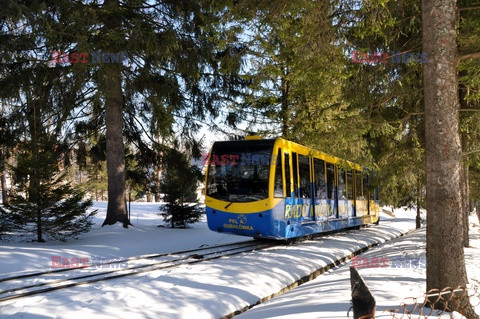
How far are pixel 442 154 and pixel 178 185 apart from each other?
14035 millimetres

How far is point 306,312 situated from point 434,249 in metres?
1.99

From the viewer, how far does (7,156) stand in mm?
15398

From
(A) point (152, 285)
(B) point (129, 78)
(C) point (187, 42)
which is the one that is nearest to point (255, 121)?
(C) point (187, 42)

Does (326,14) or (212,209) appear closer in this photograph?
(326,14)

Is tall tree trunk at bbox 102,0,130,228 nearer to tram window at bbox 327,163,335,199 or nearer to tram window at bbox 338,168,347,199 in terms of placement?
tram window at bbox 327,163,335,199

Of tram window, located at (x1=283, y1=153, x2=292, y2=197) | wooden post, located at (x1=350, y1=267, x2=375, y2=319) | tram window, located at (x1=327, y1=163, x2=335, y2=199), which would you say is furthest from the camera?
tram window, located at (x1=327, y1=163, x2=335, y2=199)

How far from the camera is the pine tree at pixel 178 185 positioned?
18156mm

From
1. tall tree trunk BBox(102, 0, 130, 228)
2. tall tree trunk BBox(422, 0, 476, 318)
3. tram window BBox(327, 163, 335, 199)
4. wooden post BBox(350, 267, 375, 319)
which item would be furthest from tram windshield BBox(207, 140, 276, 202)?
wooden post BBox(350, 267, 375, 319)

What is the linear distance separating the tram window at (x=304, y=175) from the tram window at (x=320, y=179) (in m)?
0.64

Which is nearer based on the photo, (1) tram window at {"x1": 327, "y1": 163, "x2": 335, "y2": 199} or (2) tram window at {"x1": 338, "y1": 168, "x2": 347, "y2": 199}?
(1) tram window at {"x1": 327, "y1": 163, "x2": 335, "y2": 199}

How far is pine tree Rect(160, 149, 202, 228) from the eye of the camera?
18156 mm


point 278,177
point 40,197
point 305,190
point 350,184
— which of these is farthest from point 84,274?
point 350,184

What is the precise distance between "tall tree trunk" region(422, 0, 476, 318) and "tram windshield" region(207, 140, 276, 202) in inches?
254

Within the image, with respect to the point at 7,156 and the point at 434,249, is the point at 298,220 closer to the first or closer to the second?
the point at 434,249
